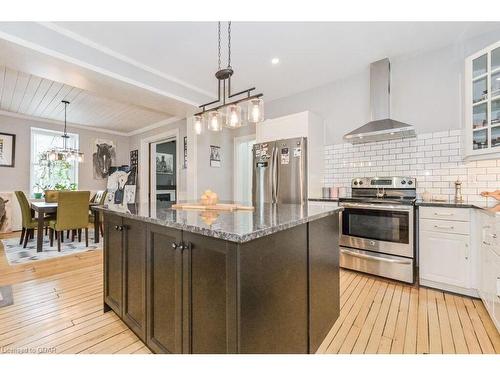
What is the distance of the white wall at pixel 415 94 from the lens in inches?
111

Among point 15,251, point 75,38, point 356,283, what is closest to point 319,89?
point 356,283

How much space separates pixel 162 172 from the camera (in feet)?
24.1

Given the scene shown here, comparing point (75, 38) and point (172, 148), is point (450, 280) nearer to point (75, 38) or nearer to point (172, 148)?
point (75, 38)

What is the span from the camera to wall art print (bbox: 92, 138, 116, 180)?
6.54 meters

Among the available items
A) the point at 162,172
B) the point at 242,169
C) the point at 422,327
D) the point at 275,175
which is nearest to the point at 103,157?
the point at 162,172

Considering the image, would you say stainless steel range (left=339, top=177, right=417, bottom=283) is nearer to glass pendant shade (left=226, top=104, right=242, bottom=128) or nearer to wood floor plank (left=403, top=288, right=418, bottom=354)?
wood floor plank (left=403, top=288, right=418, bottom=354)

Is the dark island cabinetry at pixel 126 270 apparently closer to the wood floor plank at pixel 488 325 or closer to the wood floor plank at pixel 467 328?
the wood floor plank at pixel 467 328

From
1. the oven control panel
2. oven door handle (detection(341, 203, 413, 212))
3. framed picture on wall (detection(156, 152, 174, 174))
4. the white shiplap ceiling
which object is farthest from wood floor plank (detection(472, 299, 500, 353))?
framed picture on wall (detection(156, 152, 174, 174))

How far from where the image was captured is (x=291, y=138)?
144 inches

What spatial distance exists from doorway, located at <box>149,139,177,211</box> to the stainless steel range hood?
14.8ft

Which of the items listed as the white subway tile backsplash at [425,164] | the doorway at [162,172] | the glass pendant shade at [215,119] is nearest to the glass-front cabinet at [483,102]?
the white subway tile backsplash at [425,164]

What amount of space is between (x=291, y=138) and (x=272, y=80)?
92 cm

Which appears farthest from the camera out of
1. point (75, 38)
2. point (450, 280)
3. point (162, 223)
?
point (75, 38)

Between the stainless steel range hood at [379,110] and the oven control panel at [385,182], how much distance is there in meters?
0.52
